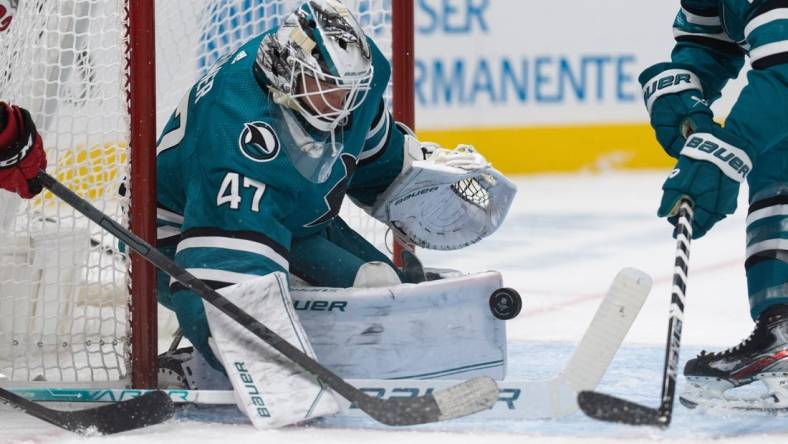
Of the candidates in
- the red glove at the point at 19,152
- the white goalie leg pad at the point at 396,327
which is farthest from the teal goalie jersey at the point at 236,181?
the red glove at the point at 19,152

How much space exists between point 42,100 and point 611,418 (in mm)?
1352

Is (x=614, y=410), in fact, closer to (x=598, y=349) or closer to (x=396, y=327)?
(x=598, y=349)

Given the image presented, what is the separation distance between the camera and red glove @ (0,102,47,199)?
7.34 feet

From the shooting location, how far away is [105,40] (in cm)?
269

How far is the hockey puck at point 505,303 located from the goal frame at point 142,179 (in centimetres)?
58

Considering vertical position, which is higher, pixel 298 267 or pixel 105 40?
pixel 105 40

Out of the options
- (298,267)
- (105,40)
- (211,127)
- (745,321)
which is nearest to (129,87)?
(211,127)

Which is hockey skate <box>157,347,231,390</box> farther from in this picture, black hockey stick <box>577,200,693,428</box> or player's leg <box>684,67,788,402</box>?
player's leg <box>684,67,788,402</box>

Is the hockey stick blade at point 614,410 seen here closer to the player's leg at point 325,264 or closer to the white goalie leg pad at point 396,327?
the white goalie leg pad at point 396,327

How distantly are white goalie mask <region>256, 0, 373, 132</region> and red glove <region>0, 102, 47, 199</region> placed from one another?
398 millimetres

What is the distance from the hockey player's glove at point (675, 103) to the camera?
101 inches

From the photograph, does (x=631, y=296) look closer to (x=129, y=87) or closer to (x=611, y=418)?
(x=611, y=418)

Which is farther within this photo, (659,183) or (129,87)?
(659,183)

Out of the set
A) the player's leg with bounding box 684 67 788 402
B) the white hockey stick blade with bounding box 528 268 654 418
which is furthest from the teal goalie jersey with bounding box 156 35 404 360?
the player's leg with bounding box 684 67 788 402
